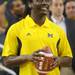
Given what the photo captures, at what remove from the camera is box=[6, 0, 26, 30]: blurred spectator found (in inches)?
228

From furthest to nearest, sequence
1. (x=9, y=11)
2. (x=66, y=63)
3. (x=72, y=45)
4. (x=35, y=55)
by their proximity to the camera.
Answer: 1. (x=9, y=11)
2. (x=72, y=45)
3. (x=66, y=63)
4. (x=35, y=55)

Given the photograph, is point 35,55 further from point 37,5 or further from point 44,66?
point 37,5

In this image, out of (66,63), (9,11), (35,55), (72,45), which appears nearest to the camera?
(35,55)

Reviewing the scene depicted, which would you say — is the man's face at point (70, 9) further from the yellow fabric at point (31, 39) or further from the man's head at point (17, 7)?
the yellow fabric at point (31, 39)

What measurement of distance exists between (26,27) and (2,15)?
301cm

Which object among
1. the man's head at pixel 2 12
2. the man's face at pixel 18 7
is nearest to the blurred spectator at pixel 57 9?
the man's face at pixel 18 7

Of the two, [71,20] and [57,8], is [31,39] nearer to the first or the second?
[71,20]

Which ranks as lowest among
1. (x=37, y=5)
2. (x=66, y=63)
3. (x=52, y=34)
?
(x=66, y=63)

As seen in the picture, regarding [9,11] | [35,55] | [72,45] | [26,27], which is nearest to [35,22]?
[26,27]

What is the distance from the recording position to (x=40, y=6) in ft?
11.5

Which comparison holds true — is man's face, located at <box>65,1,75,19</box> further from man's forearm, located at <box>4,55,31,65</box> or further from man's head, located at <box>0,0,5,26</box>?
man's forearm, located at <box>4,55,31,65</box>

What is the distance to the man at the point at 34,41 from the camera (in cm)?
342

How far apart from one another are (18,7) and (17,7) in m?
0.03

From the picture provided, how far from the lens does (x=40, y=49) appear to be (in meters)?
3.39
